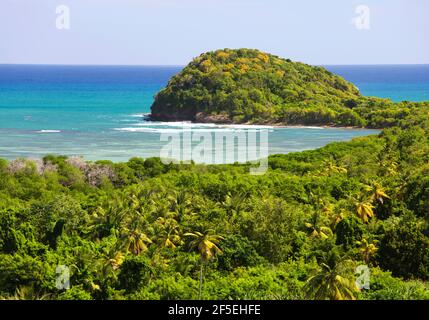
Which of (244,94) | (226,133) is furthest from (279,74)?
(226,133)

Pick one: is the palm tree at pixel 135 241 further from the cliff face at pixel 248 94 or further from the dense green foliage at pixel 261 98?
the cliff face at pixel 248 94

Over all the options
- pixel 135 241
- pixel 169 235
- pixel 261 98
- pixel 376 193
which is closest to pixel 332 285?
pixel 135 241

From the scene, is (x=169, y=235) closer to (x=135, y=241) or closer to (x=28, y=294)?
(x=135, y=241)

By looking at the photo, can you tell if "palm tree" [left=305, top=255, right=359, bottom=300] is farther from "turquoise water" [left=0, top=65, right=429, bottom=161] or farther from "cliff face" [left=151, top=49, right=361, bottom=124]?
"cliff face" [left=151, top=49, right=361, bottom=124]
